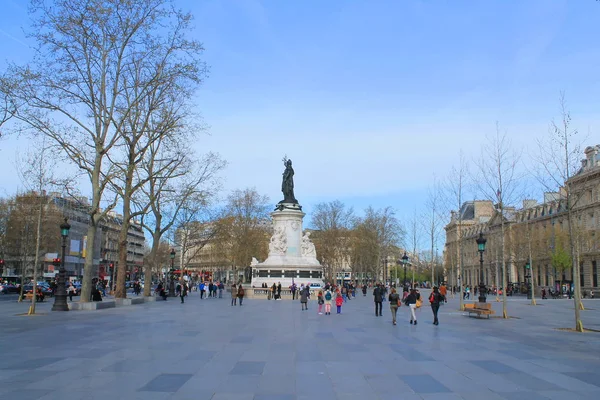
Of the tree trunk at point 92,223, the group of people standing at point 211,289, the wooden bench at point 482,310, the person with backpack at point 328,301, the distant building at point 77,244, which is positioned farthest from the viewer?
the distant building at point 77,244

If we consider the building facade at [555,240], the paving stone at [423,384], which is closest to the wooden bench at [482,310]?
the paving stone at [423,384]

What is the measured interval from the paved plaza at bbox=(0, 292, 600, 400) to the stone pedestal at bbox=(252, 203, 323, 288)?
2916cm

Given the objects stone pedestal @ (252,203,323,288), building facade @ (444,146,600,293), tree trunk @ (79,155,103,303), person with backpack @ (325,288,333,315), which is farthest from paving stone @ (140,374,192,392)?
building facade @ (444,146,600,293)

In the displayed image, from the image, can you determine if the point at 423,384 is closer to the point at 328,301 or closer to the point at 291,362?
the point at 291,362

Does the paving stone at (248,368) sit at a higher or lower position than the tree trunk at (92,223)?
lower

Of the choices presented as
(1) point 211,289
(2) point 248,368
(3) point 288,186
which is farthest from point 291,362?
(3) point 288,186

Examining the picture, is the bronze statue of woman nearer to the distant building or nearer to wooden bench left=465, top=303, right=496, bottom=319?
the distant building

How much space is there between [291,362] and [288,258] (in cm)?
3844

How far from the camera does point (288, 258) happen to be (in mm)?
50094

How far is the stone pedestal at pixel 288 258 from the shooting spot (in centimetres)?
4891

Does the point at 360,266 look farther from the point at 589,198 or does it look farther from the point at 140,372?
the point at 140,372

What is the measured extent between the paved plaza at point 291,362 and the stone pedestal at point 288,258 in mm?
29161

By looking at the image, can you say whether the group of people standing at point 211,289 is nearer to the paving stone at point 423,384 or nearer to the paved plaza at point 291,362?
the paved plaza at point 291,362

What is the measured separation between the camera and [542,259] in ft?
265
